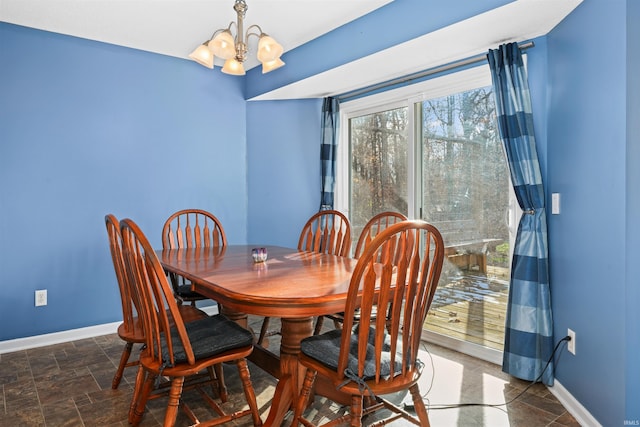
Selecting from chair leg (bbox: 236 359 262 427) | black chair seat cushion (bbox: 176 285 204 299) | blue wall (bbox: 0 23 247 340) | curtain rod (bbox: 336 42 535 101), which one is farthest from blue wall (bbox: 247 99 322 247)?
chair leg (bbox: 236 359 262 427)

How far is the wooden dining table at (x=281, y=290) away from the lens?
1.54 m

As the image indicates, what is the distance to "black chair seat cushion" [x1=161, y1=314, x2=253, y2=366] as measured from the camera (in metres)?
1.69

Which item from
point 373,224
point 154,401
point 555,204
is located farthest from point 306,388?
point 555,204

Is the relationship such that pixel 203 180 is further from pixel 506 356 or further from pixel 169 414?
pixel 506 356

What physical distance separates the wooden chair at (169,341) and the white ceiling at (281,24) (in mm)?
1867

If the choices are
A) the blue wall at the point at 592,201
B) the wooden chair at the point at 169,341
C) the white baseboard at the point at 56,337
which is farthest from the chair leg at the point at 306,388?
the white baseboard at the point at 56,337

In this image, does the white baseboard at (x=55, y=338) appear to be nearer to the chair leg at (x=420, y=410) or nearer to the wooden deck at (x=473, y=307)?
the wooden deck at (x=473, y=307)

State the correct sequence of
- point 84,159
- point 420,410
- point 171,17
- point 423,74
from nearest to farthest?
point 420,410 < point 171,17 < point 423,74 < point 84,159

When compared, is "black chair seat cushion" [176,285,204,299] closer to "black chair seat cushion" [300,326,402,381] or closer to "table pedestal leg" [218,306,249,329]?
"table pedestal leg" [218,306,249,329]

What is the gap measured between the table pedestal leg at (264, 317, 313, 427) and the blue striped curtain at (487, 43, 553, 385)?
1.32 metres

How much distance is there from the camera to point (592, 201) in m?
2.02

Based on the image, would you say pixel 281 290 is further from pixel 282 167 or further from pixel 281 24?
pixel 282 167

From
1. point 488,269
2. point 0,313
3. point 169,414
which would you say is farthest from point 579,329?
point 0,313

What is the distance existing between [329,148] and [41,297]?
105 inches
